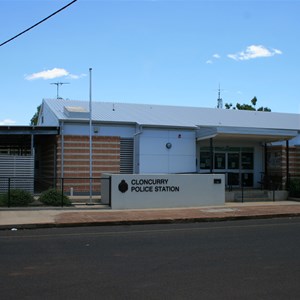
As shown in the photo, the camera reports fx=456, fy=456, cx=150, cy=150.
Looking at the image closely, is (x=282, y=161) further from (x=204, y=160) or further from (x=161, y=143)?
(x=161, y=143)

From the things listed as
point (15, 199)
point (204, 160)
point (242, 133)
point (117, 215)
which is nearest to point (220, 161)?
point (204, 160)

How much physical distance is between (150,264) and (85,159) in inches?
595

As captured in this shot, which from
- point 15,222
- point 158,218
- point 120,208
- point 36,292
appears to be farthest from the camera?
point 120,208

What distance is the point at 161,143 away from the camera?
81.7 feet

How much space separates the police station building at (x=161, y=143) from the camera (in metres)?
23.3

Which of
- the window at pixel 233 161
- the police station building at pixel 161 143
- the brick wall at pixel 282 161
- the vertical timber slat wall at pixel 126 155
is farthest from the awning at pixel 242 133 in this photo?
the vertical timber slat wall at pixel 126 155

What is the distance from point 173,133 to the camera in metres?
25.1

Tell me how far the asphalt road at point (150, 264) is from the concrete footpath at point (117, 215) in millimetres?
1055

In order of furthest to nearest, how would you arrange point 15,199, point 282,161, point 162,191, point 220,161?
point 220,161
point 282,161
point 162,191
point 15,199

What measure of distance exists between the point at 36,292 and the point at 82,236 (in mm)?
5847

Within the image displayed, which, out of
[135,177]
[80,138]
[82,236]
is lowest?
[82,236]

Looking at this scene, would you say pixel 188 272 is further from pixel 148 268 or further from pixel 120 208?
pixel 120 208

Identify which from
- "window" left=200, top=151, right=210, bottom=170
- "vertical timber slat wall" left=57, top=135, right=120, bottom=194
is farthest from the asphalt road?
"window" left=200, top=151, right=210, bottom=170

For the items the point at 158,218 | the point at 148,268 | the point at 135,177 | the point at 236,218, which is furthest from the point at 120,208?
the point at 148,268
